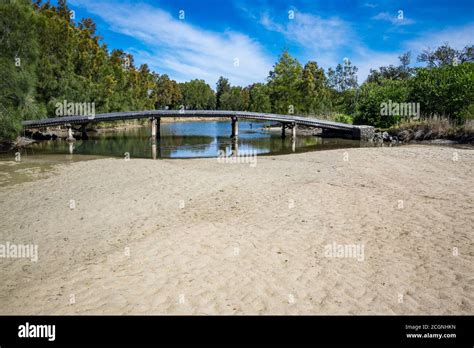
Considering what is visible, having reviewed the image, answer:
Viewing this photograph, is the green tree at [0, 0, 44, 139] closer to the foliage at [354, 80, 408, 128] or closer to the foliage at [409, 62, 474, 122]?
the foliage at [409, 62, 474, 122]

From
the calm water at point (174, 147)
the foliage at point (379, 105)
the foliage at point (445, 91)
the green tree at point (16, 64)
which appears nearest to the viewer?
the green tree at point (16, 64)

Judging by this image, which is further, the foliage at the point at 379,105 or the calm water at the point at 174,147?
the foliage at the point at 379,105

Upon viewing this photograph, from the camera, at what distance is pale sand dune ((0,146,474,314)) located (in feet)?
15.9

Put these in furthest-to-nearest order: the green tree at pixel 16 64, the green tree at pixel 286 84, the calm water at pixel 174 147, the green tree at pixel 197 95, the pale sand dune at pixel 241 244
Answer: the green tree at pixel 197 95 < the green tree at pixel 286 84 < the calm water at pixel 174 147 < the green tree at pixel 16 64 < the pale sand dune at pixel 241 244

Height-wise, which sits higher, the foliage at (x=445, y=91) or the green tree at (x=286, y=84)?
the green tree at (x=286, y=84)

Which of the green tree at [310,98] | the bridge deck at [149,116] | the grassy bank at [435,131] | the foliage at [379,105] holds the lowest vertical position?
the grassy bank at [435,131]

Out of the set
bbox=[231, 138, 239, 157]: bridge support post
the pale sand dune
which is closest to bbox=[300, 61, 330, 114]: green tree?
bbox=[231, 138, 239, 157]: bridge support post

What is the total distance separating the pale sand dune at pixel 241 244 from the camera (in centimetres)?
484

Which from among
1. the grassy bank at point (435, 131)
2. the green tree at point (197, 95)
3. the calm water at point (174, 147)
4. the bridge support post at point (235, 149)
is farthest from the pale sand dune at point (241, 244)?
the green tree at point (197, 95)

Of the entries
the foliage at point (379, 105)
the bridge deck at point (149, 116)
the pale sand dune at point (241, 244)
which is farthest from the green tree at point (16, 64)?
the foliage at point (379, 105)

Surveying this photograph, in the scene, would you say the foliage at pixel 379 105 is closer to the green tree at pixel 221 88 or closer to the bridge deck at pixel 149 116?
the bridge deck at pixel 149 116
